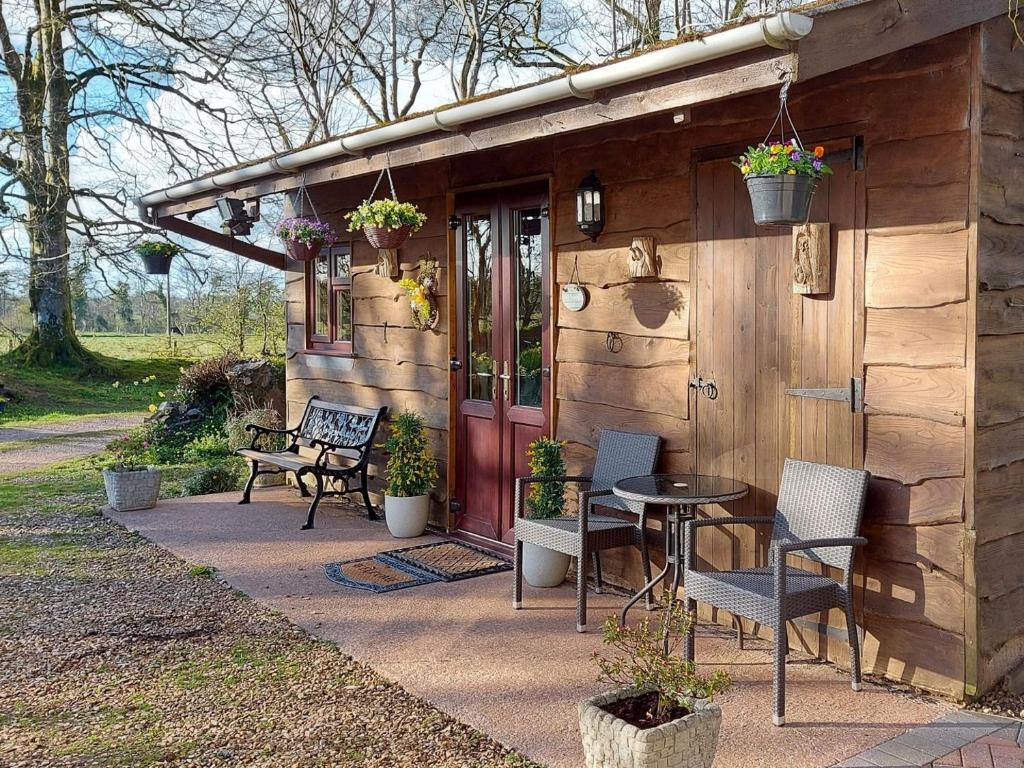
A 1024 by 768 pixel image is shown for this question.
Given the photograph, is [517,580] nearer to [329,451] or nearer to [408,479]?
[408,479]

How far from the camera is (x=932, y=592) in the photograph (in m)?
3.58

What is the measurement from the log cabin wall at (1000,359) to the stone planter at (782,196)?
24.7 inches

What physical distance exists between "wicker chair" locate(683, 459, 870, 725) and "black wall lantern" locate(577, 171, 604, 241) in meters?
1.71

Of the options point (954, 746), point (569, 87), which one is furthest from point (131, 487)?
point (954, 746)

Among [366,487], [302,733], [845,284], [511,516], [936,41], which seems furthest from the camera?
[366,487]

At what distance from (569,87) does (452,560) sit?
2996 millimetres

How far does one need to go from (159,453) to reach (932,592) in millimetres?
8406

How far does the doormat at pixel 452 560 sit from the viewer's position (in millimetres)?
5348

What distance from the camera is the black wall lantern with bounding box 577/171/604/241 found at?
16.2 feet

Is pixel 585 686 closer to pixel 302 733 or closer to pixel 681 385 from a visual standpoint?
pixel 302 733

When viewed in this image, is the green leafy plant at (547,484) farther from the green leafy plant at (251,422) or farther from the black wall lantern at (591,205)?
the green leafy plant at (251,422)

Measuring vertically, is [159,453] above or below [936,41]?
below

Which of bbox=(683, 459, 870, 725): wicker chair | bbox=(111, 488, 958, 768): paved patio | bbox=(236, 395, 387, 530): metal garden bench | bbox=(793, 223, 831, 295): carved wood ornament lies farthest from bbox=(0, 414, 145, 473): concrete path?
bbox=(793, 223, 831, 295): carved wood ornament

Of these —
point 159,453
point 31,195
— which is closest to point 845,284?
point 159,453
